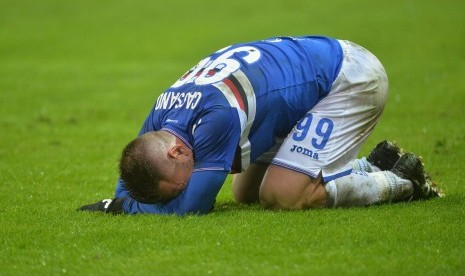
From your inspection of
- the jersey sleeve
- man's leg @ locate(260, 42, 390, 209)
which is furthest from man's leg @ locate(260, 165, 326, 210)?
the jersey sleeve

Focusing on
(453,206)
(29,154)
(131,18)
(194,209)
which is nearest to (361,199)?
(453,206)

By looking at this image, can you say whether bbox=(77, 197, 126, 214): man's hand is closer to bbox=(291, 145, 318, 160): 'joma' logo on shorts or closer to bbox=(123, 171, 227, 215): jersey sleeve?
bbox=(123, 171, 227, 215): jersey sleeve

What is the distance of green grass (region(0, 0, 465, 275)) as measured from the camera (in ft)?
23.2

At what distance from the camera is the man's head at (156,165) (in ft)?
26.0

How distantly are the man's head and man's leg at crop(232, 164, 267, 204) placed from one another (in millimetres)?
1335

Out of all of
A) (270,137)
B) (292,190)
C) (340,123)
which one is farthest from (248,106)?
(340,123)

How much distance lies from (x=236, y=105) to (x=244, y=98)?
0.47 ft

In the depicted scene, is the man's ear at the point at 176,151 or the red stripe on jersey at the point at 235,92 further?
the red stripe on jersey at the point at 235,92

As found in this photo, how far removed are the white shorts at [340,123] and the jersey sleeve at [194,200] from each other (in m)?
0.84

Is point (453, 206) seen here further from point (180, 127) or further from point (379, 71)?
point (180, 127)

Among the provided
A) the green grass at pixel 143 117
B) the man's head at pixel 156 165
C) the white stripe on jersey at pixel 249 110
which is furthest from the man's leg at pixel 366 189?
the man's head at pixel 156 165

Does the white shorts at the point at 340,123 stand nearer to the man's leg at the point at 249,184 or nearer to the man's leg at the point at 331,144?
the man's leg at the point at 331,144

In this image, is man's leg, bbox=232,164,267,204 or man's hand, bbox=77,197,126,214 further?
man's leg, bbox=232,164,267,204

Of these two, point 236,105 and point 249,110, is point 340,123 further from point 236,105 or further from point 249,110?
point 236,105
